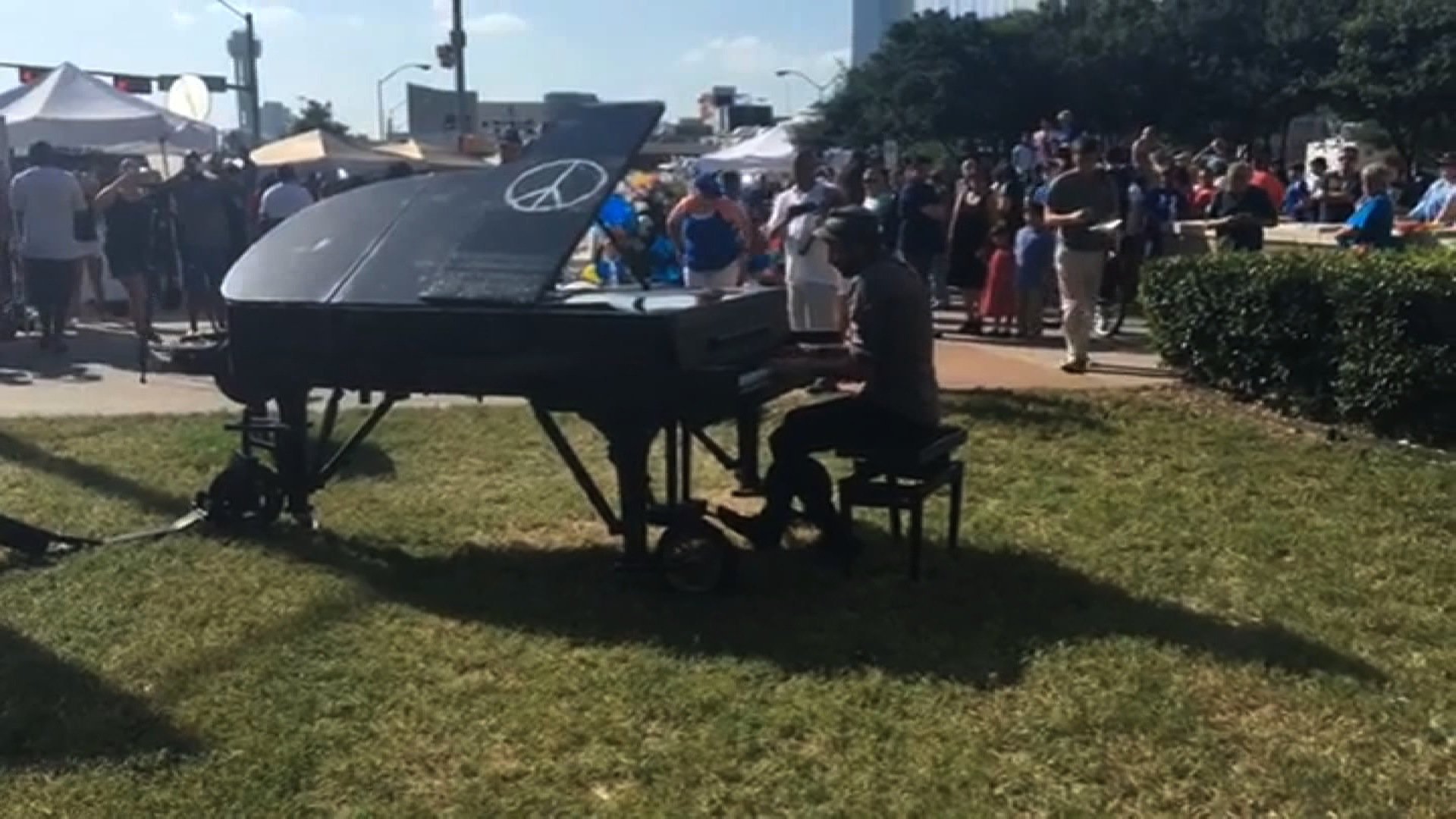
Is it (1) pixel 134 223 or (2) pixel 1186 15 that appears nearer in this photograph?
(1) pixel 134 223

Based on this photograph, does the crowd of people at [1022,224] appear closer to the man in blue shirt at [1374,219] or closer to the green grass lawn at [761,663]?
the man in blue shirt at [1374,219]

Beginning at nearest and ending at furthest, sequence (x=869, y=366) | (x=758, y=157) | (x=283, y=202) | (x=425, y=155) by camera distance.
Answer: (x=869, y=366), (x=283, y=202), (x=425, y=155), (x=758, y=157)

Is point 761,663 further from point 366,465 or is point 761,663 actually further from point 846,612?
point 366,465

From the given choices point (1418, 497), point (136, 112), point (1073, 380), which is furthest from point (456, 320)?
point (136, 112)

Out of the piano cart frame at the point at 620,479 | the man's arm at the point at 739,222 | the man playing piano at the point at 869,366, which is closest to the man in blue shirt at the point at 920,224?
the man's arm at the point at 739,222

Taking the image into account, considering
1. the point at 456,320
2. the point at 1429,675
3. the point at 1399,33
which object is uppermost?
the point at 1399,33

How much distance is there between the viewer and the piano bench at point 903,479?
6621 mm

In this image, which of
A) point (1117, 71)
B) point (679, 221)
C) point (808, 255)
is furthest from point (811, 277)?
point (1117, 71)

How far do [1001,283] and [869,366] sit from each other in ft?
26.6

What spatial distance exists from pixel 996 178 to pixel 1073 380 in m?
6.91

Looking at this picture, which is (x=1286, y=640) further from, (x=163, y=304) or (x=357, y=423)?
(x=163, y=304)

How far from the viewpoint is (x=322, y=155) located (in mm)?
23547

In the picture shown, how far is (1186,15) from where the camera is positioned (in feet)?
172

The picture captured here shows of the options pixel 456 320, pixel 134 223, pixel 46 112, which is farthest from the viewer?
pixel 46 112
